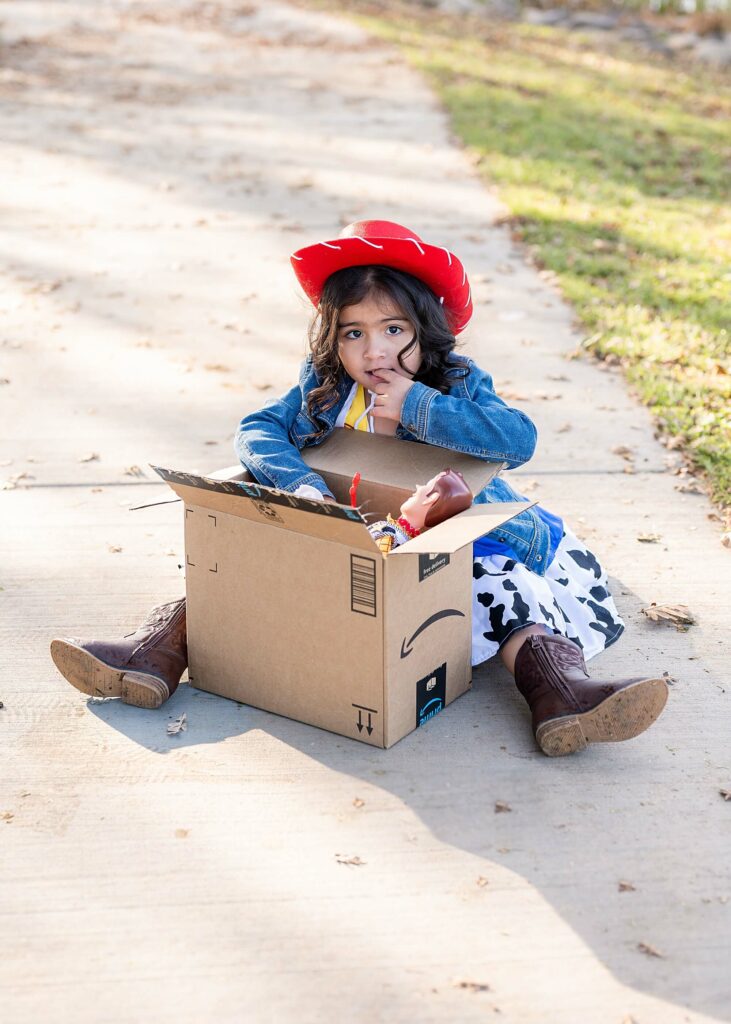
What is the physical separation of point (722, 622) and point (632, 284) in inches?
132

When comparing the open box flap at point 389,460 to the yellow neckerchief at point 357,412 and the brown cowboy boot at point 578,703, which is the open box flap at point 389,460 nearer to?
the yellow neckerchief at point 357,412

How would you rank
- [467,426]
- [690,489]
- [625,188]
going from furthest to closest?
[625,188] < [690,489] < [467,426]

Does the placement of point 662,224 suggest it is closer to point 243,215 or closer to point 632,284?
point 632,284

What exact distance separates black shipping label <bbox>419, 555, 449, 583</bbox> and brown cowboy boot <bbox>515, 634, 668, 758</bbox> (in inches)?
13.4

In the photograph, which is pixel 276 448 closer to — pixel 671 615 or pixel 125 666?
pixel 125 666

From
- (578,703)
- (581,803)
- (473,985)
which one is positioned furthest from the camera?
(578,703)

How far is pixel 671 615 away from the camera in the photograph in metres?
3.39

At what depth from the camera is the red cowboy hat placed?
3.07 meters

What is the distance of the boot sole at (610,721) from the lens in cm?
266

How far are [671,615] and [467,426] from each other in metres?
0.85

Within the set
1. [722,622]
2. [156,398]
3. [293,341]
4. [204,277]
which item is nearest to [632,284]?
[293,341]

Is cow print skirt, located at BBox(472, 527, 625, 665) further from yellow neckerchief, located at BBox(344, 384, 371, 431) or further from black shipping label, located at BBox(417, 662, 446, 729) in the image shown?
yellow neckerchief, located at BBox(344, 384, 371, 431)

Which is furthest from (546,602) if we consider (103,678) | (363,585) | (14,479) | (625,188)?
(625,188)

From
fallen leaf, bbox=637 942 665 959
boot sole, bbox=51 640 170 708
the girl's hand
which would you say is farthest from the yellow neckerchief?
fallen leaf, bbox=637 942 665 959
